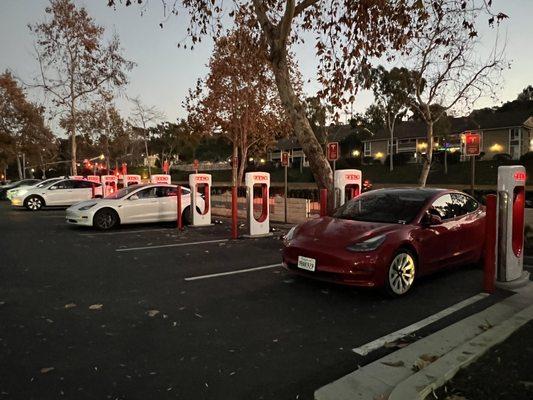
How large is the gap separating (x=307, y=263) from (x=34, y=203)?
63.2 ft

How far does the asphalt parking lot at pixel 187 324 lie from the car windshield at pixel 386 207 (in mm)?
1084

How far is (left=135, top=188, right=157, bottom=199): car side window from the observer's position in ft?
44.4

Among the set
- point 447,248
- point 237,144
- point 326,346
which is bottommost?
point 326,346

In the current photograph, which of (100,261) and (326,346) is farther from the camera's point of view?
(100,261)

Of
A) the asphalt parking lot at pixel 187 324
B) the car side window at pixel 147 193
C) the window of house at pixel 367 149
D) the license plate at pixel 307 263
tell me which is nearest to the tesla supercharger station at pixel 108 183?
the car side window at pixel 147 193

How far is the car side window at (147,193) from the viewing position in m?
13.5

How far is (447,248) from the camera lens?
6426 mm

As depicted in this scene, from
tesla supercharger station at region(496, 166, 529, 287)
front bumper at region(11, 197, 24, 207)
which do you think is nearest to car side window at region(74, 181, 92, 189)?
front bumper at region(11, 197, 24, 207)

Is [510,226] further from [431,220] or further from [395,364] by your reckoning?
[395,364]

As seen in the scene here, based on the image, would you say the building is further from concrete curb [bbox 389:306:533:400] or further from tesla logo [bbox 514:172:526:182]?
concrete curb [bbox 389:306:533:400]

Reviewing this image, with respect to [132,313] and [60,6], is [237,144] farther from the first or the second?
[132,313]

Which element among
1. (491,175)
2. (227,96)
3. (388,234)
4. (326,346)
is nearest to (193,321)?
(326,346)

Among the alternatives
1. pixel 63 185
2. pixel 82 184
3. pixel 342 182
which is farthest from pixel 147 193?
pixel 63 185

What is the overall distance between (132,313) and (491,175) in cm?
3663
